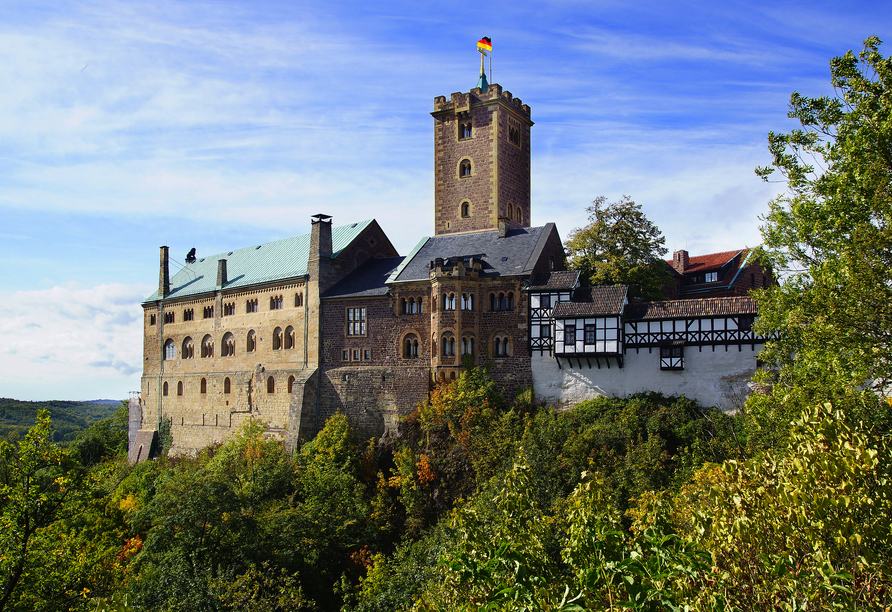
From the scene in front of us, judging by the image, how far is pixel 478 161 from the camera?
148 feet

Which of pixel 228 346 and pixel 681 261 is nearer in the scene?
pixel 228 346

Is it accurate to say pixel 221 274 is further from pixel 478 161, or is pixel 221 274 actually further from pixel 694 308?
pixel 694 308

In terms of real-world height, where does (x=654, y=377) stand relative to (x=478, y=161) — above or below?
below

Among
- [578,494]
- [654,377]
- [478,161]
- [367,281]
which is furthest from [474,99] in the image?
[578,494]

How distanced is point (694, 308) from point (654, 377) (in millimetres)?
3720

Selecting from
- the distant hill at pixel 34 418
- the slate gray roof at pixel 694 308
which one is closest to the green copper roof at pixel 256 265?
the slate gray roof at pixel 694 308

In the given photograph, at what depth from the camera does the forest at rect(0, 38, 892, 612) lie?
10.4 m

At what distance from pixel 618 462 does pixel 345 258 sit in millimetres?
21860

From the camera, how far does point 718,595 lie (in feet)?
33.6

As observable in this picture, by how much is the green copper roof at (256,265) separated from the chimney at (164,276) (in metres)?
0.42

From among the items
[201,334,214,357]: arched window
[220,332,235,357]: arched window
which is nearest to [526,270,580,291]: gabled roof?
[220,332,235,357]: arched window

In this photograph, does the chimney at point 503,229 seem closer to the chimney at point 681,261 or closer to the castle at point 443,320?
the castle at point 443,320

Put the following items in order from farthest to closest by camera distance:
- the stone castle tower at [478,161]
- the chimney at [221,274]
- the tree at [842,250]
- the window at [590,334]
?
the chimney at [221,274], the stone castle tower at [478,161], the window at [590,334], the tree at [842,250]

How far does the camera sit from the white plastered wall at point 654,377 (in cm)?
3239
